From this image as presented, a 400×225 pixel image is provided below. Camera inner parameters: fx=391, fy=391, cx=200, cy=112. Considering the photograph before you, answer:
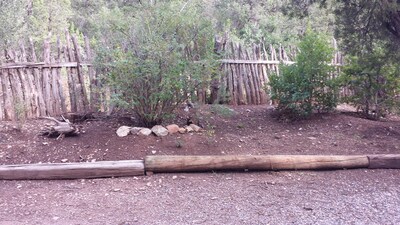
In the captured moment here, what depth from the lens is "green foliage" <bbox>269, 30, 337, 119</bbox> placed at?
26.3 feet

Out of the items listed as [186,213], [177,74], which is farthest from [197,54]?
[186,213]

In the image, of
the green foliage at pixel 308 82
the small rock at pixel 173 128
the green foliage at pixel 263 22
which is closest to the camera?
the small rock at pixel 173 128

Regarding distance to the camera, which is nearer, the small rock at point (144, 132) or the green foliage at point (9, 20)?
the small rock at point (144, 132)

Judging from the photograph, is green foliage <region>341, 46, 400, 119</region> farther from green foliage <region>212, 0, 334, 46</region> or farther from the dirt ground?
green foliage <region>212, 0, 334, 46</region>

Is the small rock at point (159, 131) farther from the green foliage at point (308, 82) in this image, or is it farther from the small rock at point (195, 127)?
the green foliage at point (308, 82)

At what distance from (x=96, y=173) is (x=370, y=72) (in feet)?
19.7

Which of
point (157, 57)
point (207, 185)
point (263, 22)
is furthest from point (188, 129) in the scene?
point (263, 22)

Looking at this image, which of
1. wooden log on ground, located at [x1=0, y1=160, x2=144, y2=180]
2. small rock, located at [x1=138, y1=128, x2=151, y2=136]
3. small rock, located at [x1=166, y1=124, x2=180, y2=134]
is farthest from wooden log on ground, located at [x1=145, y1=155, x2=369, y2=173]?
small rock, located at [x1=166, y1=124, x2=180, y2=134]

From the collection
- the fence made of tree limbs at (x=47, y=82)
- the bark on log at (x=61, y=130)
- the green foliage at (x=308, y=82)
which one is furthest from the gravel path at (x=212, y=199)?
the fence made of tree limbs at (x=47, y=82)

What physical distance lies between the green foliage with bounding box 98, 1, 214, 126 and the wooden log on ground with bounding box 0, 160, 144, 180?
1169 millimetres

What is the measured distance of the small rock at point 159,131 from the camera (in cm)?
642

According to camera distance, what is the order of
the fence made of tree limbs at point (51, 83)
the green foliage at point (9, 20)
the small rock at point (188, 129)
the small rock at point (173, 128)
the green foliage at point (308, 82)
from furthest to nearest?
the green foliage at point (9, 20)
the green foliage at point (308, 82)
the fence made of tree limbs at point (51, 83)
the small rock at point (188, 129)
the small rock at point (173, 128)

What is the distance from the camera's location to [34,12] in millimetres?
17812

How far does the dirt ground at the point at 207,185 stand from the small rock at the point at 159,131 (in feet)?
0.41
